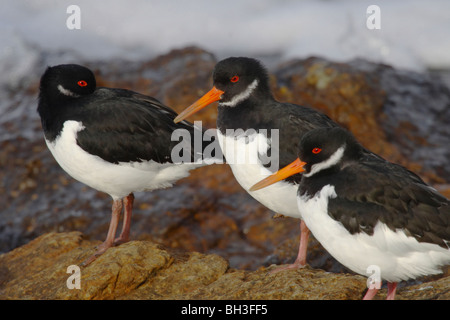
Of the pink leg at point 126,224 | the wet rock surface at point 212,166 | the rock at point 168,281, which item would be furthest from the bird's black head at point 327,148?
the pink leg at point 126,224

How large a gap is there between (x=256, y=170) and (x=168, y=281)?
4.49ft

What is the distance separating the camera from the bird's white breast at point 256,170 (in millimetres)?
5523

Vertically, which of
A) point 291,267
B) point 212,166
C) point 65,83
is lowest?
point 212,166

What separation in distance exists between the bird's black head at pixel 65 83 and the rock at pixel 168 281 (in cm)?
166

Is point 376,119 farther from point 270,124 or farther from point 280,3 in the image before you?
point 280,3

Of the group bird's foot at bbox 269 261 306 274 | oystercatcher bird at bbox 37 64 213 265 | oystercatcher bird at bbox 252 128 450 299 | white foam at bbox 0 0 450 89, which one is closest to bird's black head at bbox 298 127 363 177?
oystercatcher bird at bbox 252 128 450 299

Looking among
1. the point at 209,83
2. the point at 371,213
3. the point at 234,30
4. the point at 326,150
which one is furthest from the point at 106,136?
the point at 234,30

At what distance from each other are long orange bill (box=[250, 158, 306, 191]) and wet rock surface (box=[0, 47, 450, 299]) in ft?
7.19

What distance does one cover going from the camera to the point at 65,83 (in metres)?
6.24

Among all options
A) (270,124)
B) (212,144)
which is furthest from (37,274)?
(270,124)

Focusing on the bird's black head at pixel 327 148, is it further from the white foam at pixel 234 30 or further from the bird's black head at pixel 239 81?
the white foam at pixel 234 30

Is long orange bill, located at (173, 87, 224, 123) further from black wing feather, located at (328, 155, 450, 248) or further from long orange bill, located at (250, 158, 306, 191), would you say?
black wing feather, located at (328, 155, 450, 248)

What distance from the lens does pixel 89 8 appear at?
17266mm

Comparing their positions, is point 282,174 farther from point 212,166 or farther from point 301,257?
point 212,166
